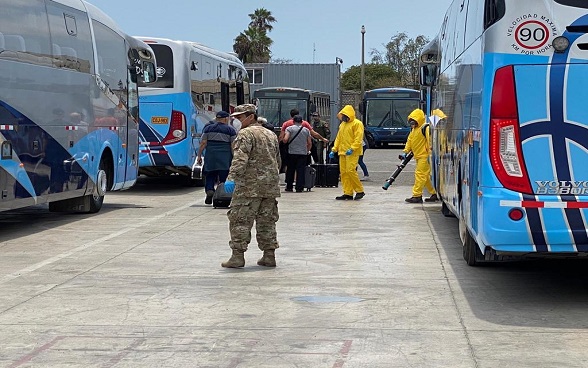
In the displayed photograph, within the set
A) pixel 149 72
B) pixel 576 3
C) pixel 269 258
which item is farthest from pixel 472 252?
pixel 149 72

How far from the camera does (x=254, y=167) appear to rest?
36.5 ft

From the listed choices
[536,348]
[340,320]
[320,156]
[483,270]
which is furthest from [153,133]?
[536,348]

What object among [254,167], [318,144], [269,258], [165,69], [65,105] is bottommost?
[269,258]

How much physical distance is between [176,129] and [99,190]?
4978 millimetres

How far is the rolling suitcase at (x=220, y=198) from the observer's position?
17.0 m

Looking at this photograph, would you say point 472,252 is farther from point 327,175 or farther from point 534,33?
point 327,175

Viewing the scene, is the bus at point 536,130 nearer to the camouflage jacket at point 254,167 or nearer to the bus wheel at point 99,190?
the camouflage jacket at point 254,167

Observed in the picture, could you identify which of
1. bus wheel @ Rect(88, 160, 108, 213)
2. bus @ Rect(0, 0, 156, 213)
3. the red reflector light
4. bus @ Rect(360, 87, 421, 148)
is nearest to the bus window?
bus @ Rect(0, 0, 156, 213)

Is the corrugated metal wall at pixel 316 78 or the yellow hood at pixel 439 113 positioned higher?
the corrugated metal wall at pixel 316 78

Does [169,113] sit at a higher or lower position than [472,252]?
higher

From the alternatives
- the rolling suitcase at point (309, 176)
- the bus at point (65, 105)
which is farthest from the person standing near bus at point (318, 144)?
the bus at point (65, 105)

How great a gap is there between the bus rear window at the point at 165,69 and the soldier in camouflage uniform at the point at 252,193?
11.1 m

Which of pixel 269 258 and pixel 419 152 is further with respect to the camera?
pixel 419 152

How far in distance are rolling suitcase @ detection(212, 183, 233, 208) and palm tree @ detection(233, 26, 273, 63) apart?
74.2m
